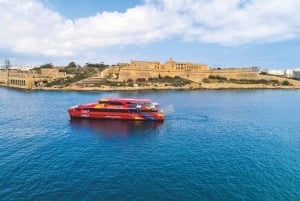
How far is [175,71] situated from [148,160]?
334 ft

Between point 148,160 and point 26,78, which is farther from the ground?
point 26,78

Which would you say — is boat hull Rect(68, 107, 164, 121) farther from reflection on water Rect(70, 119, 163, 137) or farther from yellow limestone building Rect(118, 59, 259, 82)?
yellow limestone building Rect(118, 59, 259, 82)

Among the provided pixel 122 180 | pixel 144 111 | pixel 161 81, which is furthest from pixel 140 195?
pixel 161 81

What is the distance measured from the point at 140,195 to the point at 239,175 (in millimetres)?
8183

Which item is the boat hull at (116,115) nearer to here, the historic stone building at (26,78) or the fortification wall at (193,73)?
the historic stone building at (26,78)

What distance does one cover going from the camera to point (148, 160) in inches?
874

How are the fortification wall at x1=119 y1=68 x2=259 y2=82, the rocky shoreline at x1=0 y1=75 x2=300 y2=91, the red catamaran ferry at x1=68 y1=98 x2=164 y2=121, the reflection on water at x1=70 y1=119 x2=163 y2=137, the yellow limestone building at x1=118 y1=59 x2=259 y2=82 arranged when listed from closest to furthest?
the reflection on water at x1=70 y1=119 x2=163 y2=137 < the red catamaran ferry at x1=68 y1=98 x2=164 y2=121 < the rocky shoreline at x1=0 y1=75 x2=300 y2=91 < the fortification wall at x1=119 y1=68 x2=259 y2=82 < the yellow limestone building at x1=118 y1=59 x2=259 y2=82

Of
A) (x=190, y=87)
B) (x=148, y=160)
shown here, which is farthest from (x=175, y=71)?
(x=148, y=160)

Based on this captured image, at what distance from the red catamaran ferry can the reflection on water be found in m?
1.00

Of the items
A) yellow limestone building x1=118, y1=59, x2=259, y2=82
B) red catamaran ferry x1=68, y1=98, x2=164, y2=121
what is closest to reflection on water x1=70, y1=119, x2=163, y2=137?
red catamaran ferry x1=68, y1=98, x2=164, y2=121

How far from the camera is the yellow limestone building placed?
374ft

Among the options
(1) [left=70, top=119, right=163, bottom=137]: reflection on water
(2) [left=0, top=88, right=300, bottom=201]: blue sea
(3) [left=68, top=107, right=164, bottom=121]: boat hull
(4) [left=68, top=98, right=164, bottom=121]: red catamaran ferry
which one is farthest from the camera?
(4) [left=68, top=98, right=164, bottom=121]: red catamaran ferry

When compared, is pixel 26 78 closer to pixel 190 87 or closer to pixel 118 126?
pixel 190 87

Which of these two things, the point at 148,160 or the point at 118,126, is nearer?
the point at 148,160
